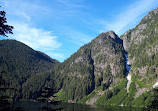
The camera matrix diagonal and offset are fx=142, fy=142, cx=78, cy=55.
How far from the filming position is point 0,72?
712 inches

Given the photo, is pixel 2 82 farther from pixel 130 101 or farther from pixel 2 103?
pixel 130 101

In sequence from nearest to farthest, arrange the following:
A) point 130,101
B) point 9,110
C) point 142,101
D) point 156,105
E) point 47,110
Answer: point 9,110, point 47,110, point 156,105, point 142,101, point 130,101

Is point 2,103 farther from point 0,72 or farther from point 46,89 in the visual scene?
point 46,89

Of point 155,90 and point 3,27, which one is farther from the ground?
point 3,27

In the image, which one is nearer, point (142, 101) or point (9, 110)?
point (9, 110)

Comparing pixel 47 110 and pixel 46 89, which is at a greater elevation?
pixel 46 89

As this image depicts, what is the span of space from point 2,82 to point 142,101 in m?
191

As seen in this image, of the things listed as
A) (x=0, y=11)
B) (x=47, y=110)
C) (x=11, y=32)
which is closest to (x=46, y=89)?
(x=47, y=110)

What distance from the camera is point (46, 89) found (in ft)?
71.7

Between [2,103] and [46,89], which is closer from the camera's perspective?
[2,103]

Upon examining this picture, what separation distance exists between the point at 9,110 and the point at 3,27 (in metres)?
9.63

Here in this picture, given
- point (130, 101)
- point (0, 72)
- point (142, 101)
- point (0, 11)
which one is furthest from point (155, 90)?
point (130, 101)

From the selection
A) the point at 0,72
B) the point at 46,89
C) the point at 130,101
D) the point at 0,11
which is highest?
the point at 0,11

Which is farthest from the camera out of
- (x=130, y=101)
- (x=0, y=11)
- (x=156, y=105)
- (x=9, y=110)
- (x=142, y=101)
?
(x=130, y=101)
